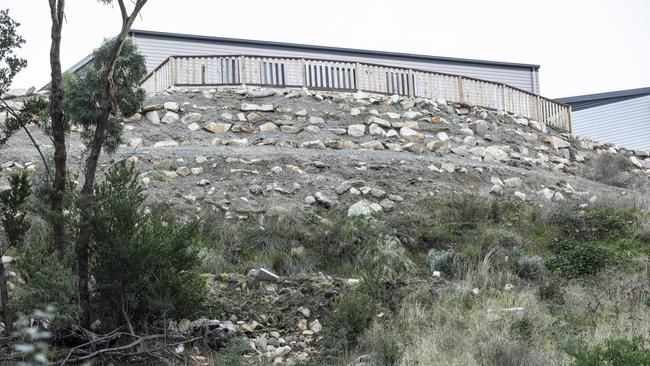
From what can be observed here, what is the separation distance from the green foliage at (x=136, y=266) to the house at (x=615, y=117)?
2783 cm

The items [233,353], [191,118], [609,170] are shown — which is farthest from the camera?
[609,170]

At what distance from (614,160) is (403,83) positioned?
610 centimetres

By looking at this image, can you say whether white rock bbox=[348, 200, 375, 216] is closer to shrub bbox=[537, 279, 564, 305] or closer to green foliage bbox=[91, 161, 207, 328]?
shrub bbox=[537, 279, 564, 305]

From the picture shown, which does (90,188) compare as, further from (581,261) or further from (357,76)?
(357,76)

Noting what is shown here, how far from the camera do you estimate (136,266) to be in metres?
11.5

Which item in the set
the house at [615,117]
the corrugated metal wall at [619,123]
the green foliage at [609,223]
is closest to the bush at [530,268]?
the green foliage at [609,223]

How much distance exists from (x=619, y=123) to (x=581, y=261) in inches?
940

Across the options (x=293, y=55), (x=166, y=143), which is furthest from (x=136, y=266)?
(x=293, y=55)

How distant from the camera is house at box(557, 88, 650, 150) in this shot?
3706 cm

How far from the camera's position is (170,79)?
23.1 meters

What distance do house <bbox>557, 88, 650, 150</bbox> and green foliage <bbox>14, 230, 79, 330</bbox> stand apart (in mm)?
29080

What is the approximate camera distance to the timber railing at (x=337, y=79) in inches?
927

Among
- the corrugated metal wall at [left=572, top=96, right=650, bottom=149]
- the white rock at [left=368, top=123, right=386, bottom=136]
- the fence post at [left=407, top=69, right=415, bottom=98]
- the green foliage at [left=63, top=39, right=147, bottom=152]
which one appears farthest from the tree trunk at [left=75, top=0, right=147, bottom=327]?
the corrugated metal wall at [left=572, top=96, right=650, bottom=149]

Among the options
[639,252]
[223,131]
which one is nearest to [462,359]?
[639,252]
